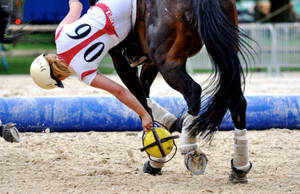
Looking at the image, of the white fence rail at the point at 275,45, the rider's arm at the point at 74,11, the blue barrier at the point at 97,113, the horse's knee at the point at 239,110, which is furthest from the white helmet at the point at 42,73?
the white fence rail at the point at 275,45

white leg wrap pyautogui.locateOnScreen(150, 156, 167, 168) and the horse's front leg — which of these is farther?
the horse's front leg

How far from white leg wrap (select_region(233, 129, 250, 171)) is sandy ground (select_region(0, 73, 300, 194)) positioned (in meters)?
0.14

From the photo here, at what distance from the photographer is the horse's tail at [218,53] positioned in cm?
335

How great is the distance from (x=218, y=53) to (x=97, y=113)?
7.97ft

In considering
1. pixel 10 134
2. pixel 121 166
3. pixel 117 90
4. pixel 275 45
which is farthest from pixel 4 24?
pixel 275 45

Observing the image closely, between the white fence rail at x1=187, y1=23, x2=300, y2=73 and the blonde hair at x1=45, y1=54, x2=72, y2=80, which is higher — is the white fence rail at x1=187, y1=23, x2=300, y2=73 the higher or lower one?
the lower one

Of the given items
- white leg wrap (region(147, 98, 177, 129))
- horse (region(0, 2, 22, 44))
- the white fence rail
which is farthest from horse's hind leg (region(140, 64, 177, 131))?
the white fence rail

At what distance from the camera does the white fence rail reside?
1283cm

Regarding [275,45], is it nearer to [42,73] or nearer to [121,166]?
[121,166]

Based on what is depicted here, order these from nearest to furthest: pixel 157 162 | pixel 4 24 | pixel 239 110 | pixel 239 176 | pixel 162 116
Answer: pixel 239 110, pixel 239 176, pixel 157 162, pixel 162 116, pixel 4 24

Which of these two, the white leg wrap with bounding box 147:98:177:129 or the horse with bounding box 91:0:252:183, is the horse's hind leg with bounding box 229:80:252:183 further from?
the white leg wrap with bounding box 147:98:177:129

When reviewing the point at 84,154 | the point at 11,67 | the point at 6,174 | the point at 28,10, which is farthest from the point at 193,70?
the point at 6,174

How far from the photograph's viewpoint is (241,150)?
3598 millimetres

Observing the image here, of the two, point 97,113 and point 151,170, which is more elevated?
point 151,170
